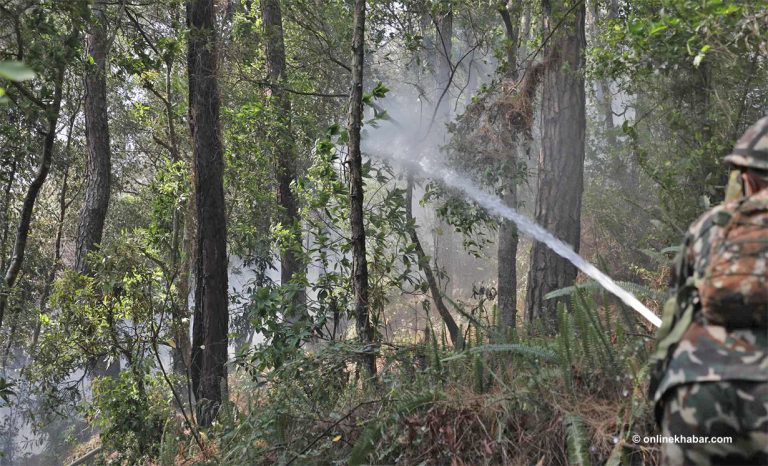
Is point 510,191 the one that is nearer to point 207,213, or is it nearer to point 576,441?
point 207,213

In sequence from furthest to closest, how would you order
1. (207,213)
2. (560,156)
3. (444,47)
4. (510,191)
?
1. (444,47)
2. (510,191)
3. (207,213)
4. (560,156)

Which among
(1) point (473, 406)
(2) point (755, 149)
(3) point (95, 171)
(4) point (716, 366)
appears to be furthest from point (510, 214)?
(3) point (95, 171)

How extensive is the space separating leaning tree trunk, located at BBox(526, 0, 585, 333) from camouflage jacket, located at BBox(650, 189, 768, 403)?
6.19 meters

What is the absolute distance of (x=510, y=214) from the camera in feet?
30.2

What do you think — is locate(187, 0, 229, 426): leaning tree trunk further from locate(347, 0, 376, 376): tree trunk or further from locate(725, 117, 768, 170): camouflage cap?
locate(725, 117, 768, 170): camouflage cap

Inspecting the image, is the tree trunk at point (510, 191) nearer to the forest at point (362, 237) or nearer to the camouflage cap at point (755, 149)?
the forest at point (362, 237)

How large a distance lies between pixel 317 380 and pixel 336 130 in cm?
194

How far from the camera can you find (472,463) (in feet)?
12.8

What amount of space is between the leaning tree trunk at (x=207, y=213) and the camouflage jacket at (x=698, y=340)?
7323 millimetres

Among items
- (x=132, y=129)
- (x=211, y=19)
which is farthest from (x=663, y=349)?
(x=132, y=129)

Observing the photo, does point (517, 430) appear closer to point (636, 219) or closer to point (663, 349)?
point (663, 349)

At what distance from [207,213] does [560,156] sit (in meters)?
4.44

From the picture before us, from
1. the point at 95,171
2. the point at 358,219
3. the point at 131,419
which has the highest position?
the point at 95,171

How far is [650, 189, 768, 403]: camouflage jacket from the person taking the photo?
206cm
